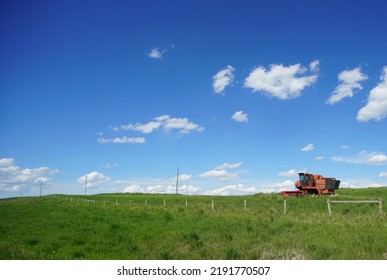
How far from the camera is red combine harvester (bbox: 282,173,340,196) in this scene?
51.8 metres

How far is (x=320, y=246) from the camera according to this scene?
12.0 meters

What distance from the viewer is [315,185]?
52.9 metres

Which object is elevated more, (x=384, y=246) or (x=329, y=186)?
(x=329, y=186)

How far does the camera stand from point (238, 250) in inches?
488

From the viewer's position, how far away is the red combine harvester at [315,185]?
2041 inches
